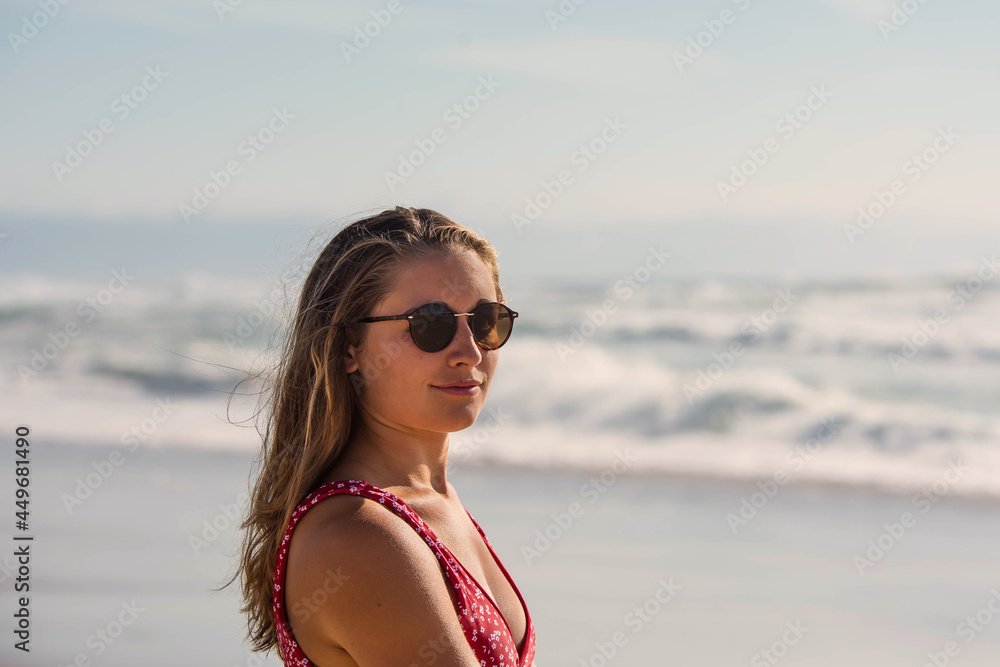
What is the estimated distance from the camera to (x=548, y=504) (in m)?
9.20

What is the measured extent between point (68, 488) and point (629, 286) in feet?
52.6

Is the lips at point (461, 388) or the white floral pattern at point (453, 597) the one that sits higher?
the lips at point (461, 388)

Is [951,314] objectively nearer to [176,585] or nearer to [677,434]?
[677,434]

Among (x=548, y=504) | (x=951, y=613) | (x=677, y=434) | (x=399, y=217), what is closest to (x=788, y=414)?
(x=677, y=434)

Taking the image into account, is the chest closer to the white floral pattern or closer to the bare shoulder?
the white floral pattern
